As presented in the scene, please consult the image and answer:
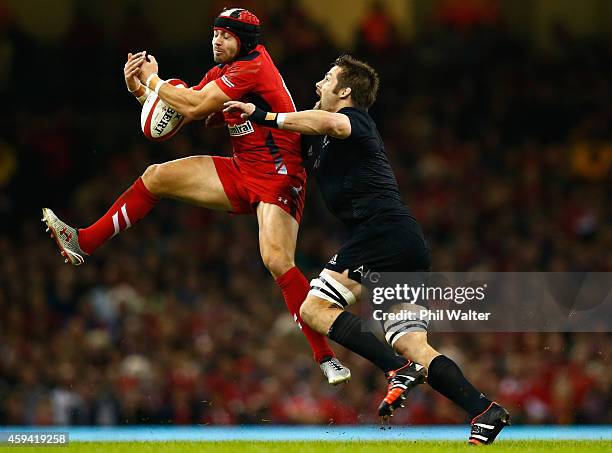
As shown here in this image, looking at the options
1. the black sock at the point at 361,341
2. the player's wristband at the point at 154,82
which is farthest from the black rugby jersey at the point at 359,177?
the player's wristband at the point at 154,82

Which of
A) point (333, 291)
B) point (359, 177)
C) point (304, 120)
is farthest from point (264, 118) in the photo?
point (333, 291)

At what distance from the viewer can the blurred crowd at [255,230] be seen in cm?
1298

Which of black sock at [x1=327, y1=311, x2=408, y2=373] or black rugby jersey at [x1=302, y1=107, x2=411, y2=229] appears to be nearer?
black sock at [x1=327, y1=311, x2=408, y2=373]

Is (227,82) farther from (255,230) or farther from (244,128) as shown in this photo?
(255,230)

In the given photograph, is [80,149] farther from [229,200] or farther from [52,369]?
[229,200]

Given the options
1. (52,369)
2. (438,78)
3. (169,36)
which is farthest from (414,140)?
(52,369)

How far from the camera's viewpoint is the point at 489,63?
1766cm

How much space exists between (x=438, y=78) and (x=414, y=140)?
5.23 ft

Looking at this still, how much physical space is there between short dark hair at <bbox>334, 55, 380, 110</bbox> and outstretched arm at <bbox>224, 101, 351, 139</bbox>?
15.2 inches

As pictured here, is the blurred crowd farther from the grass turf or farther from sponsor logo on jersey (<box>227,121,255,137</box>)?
sponsor logo on jersey (<box>227,121,255,137</box>)

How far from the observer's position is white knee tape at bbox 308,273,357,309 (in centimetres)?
788

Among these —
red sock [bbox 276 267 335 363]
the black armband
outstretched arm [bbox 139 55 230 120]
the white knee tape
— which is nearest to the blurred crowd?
red sock [bbox 276 267 335 363]

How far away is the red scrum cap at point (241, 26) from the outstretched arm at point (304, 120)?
841 mm

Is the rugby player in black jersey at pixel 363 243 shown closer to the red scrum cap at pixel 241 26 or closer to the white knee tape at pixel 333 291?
the white knee tape at pixel 333 291
